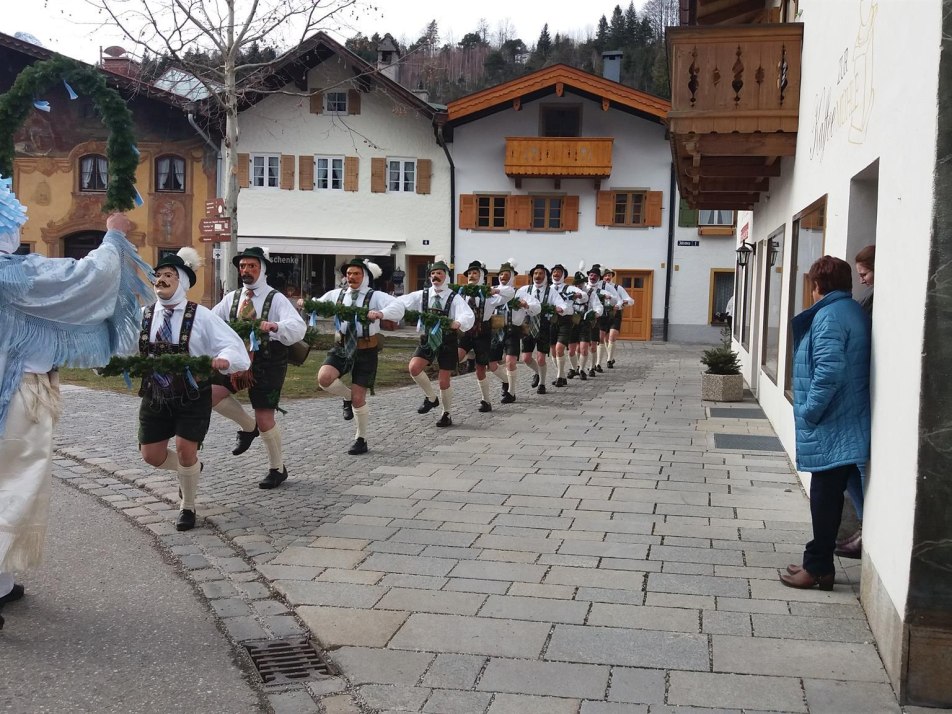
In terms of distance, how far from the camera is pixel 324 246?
33906mm

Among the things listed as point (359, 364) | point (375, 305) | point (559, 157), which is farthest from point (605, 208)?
point (359, 364)

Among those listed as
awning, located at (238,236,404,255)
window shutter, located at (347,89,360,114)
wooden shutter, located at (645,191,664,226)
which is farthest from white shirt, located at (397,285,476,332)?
window shutter, located at (347,89,360,114)

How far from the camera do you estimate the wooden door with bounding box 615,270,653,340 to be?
111ft

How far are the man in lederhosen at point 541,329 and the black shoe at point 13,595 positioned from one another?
35.0 ft

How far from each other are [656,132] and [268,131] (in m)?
13.3

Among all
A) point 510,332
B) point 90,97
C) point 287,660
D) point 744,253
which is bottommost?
point 287,660

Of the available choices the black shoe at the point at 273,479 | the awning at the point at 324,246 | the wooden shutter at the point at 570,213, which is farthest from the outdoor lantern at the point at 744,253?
the awning at the point at 324,246

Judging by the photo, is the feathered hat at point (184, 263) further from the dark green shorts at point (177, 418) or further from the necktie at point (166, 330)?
the dark green shorts at point (177, 418)

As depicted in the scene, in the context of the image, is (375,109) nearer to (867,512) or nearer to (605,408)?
(605,408)

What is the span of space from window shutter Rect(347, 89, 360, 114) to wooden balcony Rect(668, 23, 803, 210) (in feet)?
82.4

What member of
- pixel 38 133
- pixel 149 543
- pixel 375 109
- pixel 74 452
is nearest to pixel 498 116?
pixel 375 109

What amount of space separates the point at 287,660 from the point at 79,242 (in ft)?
110

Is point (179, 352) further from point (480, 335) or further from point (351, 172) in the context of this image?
point (351, 172)

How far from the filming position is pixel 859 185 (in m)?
6.73
